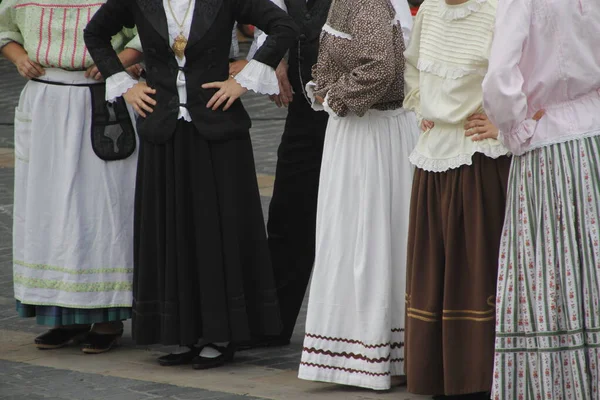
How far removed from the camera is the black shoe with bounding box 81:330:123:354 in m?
6.49

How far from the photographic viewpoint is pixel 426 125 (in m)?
5.20

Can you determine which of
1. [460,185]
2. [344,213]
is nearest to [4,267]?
[344,213]

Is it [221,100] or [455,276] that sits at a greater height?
[221,100]

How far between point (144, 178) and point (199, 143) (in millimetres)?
337

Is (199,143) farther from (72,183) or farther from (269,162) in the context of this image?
(269,162)

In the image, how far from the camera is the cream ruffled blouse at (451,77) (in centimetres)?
496

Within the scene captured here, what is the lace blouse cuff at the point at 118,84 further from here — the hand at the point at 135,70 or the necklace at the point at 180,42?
the hand at the point at 135,70

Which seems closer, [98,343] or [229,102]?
[229,102]

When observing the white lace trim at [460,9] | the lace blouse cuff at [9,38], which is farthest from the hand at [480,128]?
the lace blouse cuff at [9,38]

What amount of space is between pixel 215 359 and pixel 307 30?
1.65 m

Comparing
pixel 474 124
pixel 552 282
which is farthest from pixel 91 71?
pixel 552 282

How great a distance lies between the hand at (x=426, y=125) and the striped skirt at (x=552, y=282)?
517 mm

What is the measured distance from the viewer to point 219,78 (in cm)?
603

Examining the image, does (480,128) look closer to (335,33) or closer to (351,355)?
(335,33)
